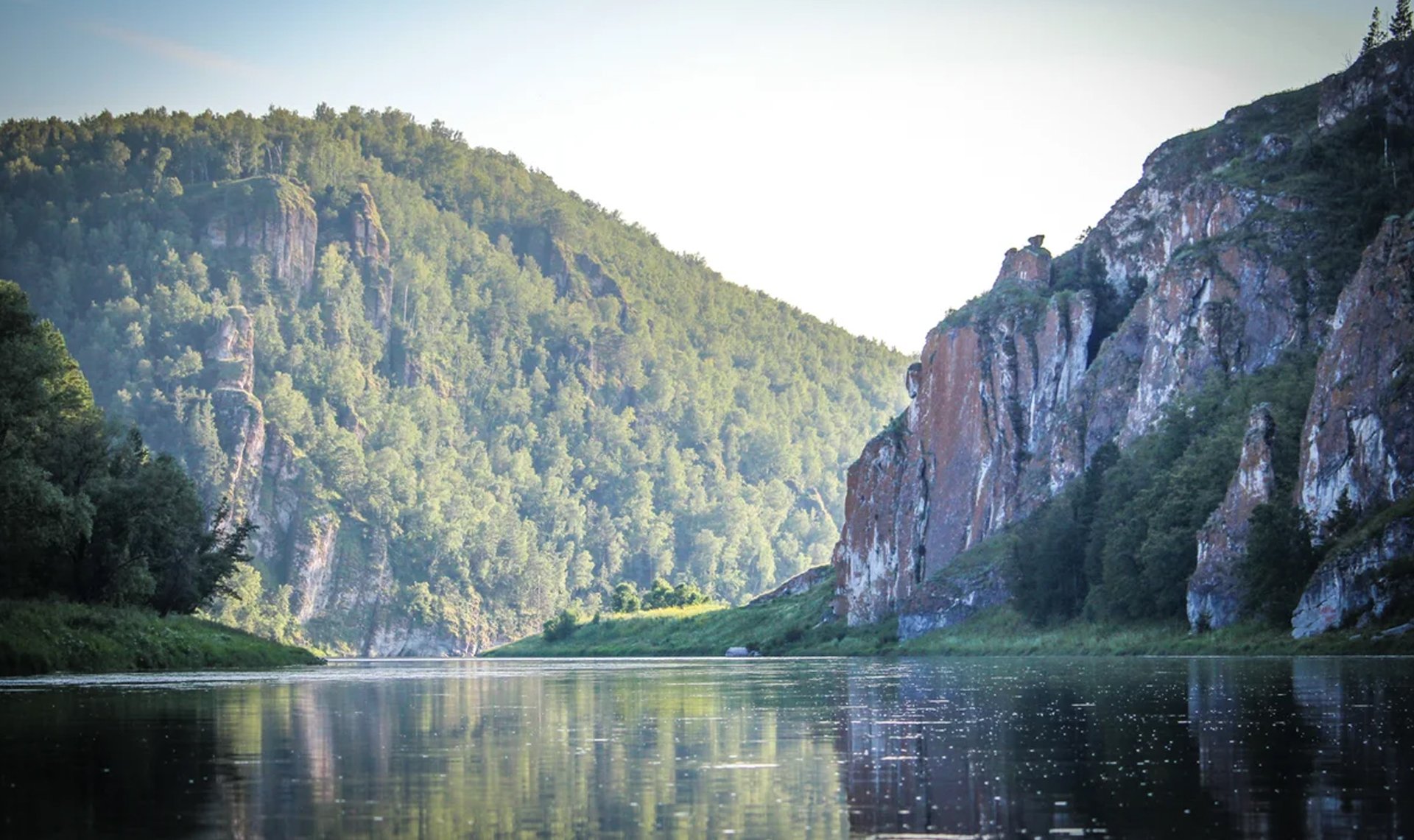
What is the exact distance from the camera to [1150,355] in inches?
5758

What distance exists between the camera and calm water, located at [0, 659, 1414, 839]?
931 inches

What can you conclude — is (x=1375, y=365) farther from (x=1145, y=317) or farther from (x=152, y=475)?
(x=152, y=475)

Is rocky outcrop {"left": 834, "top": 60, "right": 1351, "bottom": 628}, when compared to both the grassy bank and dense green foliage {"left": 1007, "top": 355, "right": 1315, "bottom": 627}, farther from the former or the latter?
the grassy bank

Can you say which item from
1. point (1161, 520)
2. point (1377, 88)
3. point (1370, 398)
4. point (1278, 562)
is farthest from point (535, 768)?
point (1377, 88)

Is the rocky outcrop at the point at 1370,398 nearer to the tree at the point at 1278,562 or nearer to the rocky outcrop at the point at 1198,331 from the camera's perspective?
the tree at the point at 1278,562

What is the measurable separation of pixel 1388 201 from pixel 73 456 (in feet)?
328

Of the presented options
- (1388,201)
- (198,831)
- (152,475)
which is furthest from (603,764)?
(1388,201)

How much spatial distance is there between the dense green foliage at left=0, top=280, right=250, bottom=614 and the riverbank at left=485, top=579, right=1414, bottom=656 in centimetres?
5718

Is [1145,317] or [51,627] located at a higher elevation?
[1145,317]

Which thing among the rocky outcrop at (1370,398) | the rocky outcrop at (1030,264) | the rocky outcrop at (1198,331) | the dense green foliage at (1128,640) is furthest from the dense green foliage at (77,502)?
the rocky outcrop at (1030,264)

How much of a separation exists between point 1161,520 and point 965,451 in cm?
5929

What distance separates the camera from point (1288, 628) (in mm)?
90875

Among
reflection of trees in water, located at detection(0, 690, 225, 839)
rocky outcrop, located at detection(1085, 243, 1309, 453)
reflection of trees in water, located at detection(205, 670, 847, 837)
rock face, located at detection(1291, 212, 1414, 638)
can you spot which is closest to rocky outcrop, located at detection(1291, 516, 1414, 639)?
rock face, located at detection(1291, 212, 1414, 638)

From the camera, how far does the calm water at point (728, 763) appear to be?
77.6 feet
